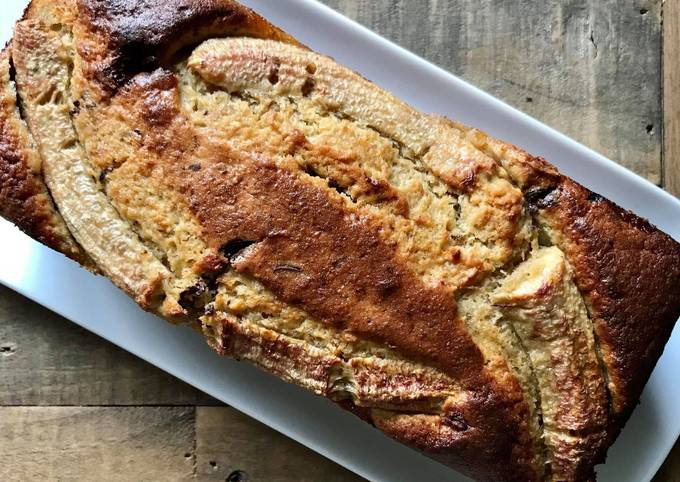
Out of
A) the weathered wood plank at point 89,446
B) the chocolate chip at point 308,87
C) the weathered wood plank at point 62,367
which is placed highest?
the chocolate chip at point 308,87

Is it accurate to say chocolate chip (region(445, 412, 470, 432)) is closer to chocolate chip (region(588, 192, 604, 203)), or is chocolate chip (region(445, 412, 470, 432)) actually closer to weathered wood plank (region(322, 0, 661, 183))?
chocolate chip (region(588, 192, 604, 203))

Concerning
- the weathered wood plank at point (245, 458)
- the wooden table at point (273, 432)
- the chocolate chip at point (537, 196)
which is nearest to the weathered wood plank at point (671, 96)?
the wooden table at point (273, 432)

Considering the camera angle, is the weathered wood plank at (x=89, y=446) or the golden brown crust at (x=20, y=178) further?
the weathered wood plank at (x=89, y=446)

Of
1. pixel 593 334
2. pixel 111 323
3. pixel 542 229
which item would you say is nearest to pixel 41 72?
pixel 111 323

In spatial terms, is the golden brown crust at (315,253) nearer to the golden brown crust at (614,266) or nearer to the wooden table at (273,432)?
the golden brown crust at (614,266)

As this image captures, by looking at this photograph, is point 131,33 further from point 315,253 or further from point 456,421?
point 456,421

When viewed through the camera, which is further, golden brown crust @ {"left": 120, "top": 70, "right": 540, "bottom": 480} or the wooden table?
the wooden table

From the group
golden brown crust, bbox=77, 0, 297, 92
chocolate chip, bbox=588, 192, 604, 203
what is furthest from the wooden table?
golden brown crust, bbox=77, 0, 297, 92
